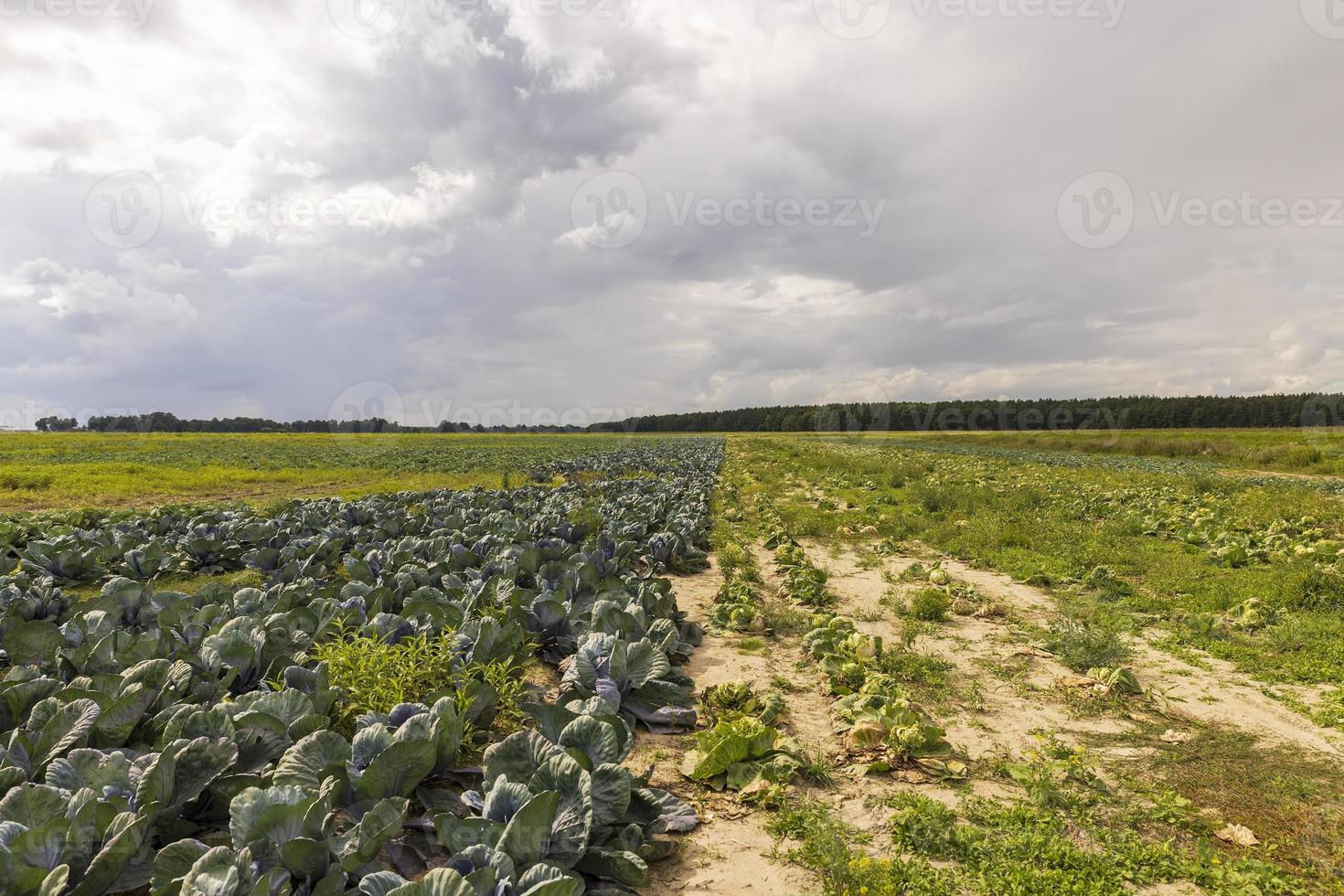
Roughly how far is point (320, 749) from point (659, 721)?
91.5 inches

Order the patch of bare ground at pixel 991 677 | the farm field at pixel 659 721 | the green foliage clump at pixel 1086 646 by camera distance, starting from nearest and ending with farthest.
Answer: the farm field at pixel 659 721
the patch of bare ground at pixel 991 677
the green foliage clump at pixel 1086 646

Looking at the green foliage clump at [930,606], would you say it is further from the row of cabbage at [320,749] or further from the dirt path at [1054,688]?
the row of cabbage at [320,749]

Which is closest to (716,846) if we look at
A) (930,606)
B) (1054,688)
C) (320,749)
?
(320,749)

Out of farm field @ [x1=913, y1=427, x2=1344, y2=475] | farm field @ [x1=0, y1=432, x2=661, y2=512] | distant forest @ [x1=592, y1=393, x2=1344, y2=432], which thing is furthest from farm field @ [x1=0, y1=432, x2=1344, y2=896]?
distant forest @ [x1=592, y1=393, x2=1344, y2=432]

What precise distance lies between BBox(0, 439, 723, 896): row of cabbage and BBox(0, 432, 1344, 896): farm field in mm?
18

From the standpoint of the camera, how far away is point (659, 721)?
14.6ft

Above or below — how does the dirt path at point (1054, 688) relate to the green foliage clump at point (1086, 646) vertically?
below

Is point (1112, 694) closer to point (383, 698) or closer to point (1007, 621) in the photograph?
point (1007, 621)

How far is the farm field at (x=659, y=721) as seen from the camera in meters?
2.59

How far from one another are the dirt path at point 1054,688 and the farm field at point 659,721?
36 mm

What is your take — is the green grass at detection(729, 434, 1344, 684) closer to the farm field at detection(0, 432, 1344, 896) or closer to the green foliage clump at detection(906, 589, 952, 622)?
the farm field at detection(0, 432, 1344, 896)

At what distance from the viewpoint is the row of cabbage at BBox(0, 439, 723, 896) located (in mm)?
2330

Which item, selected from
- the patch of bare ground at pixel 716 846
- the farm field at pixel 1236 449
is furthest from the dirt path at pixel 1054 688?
the farm field at pixel 1236 449

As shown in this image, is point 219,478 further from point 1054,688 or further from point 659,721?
point 1054,688
